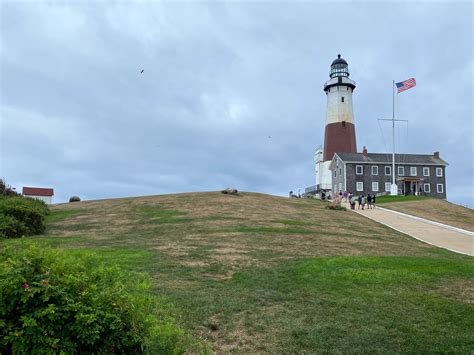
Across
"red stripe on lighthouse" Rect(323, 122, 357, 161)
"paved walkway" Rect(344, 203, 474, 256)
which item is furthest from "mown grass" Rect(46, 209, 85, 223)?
"red stripe on lighthouse" Rect(323, 122, 357, 161)

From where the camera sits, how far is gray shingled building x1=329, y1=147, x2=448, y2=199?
220 ft

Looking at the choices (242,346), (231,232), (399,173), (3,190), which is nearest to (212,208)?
(231,232)

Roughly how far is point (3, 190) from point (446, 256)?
89.8ft

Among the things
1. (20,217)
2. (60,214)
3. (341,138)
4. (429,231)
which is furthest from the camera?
(341,138)

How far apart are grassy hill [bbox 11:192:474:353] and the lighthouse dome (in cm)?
5132

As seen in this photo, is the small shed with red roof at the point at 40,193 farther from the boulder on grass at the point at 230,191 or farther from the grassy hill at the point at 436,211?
the grassy hill at the point at 436,211

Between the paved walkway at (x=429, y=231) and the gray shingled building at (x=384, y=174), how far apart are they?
27352mm

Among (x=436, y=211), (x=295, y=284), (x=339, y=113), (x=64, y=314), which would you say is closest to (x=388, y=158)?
(x=339, y=113)

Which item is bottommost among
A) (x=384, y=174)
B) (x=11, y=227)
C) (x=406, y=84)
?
(x=11, y=227)

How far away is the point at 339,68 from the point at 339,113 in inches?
320

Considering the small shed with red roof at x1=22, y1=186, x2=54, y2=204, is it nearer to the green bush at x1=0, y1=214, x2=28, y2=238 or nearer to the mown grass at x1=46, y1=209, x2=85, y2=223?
the mown grass at x1=46, y1=209, x2=85, y2=223

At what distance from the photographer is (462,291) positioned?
1164 cm

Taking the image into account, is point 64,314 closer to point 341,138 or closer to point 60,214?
point 60,214

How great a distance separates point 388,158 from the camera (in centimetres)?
7012
